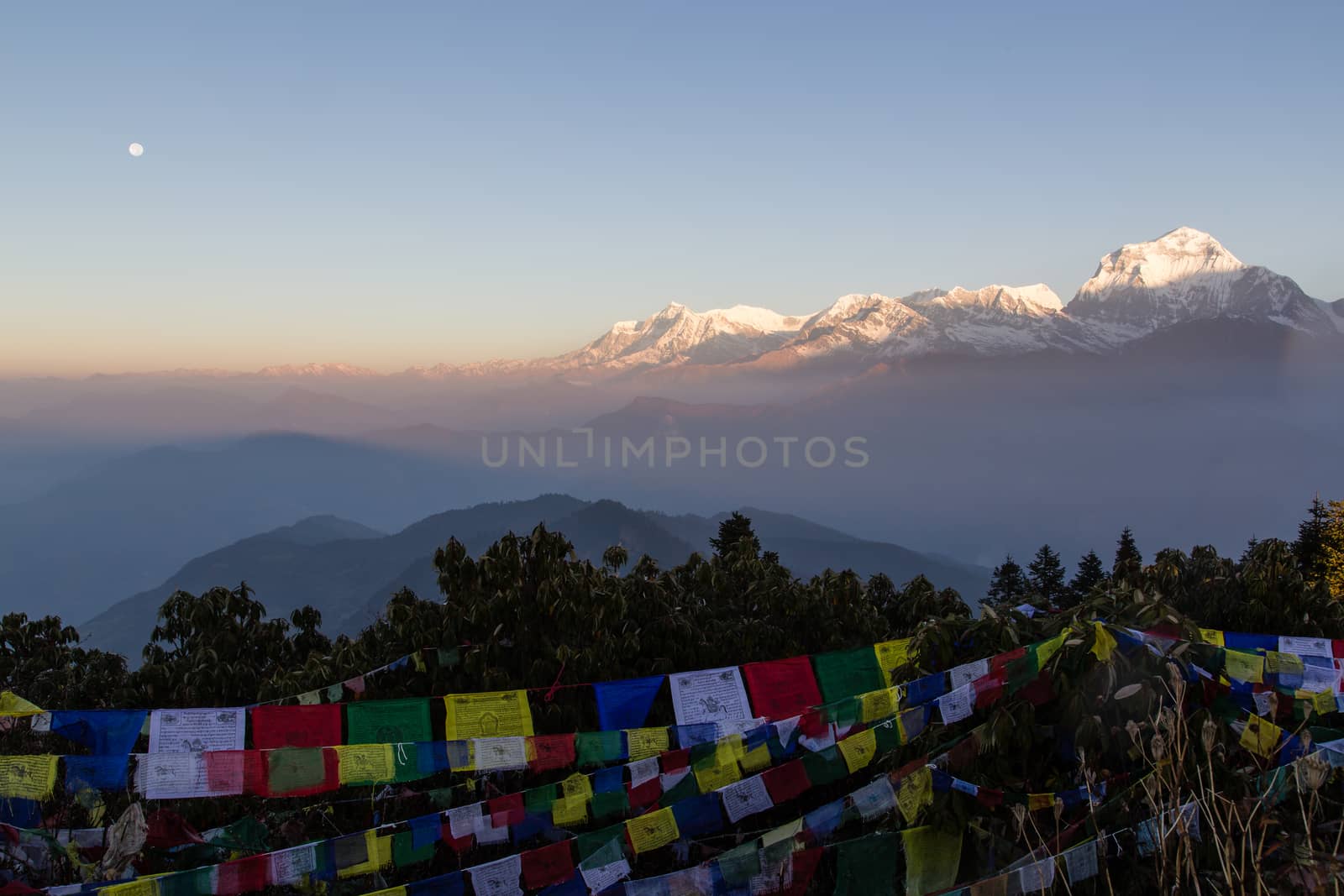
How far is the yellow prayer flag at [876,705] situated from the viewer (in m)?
9.61

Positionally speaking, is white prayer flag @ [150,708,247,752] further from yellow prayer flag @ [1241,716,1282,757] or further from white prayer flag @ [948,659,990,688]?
yellow prayer flag @ [1241,716,1282,757]

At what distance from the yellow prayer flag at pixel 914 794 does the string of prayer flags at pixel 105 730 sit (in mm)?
7816

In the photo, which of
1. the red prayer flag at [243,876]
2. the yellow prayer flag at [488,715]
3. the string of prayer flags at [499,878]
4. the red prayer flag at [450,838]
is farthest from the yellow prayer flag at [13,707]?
the string of prayer flags at [499,878]

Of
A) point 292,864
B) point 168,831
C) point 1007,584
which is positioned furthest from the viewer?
point 1007,584

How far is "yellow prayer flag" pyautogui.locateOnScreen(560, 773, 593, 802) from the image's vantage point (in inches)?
378

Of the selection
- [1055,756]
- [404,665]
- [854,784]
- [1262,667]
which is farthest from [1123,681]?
[404,665]

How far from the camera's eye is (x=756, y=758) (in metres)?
9.70

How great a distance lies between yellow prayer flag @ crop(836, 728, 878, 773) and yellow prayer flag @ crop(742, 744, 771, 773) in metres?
0.95

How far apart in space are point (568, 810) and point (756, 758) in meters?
2.09

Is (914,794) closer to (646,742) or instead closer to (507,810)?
(646,742)

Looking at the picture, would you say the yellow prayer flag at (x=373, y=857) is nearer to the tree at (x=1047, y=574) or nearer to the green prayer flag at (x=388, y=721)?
the green prayer flag at (x=388, y=721)

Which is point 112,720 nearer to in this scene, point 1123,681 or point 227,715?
point 227,715

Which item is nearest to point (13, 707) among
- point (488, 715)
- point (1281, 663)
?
point (488, 715)

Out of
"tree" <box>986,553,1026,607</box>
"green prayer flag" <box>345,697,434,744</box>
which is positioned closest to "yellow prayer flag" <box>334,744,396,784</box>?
"green prayer flag" <box>345,697,434,744</box>
